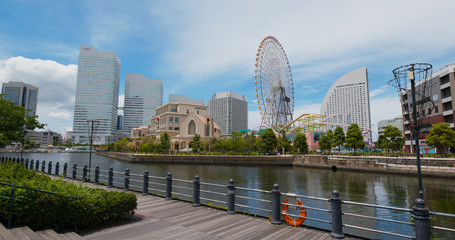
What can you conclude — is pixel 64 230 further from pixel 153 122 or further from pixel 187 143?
pixel 153 122

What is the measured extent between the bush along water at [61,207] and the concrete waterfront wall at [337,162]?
44560 mm

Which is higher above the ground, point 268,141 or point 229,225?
point 268,141

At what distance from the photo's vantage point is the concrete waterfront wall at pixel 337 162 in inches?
1478

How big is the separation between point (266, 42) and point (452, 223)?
6237 centimetres

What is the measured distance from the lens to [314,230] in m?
7.87

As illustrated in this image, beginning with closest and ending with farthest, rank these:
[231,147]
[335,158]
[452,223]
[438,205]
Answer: [452,223] < [438,205] < [335,158] < [231,147]

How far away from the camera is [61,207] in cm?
739

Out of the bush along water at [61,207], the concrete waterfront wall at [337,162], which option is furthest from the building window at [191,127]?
the bush along water at [61,207]

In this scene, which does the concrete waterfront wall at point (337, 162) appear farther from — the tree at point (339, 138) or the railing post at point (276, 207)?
the railing post at point (276, 207)

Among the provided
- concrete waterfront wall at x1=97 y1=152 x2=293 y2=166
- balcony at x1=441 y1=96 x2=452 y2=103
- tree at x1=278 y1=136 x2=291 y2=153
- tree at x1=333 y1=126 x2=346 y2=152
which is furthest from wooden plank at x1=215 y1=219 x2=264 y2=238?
tree at x1=278 y1=136 x2=291 y2=153

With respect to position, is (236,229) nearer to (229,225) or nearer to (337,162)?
(229,225)

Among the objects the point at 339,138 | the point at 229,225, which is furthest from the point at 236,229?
the point at 339,138

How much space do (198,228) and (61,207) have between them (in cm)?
409

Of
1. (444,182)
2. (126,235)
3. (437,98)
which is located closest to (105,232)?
(126,235)
